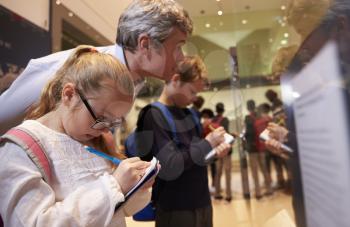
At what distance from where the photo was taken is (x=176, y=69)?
638 millimetres

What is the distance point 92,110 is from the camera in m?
0.51

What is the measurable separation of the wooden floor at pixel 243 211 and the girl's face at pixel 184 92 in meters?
0.20

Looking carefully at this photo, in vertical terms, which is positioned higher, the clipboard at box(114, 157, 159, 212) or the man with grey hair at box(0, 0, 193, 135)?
the man with grey hair at box(0, 0, 193, 135)

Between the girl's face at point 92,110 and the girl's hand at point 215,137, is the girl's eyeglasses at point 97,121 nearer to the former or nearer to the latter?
the girl's face at point 92,110

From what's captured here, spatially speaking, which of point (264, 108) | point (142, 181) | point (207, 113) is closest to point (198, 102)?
point (207, 113)

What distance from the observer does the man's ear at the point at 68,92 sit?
0.52 m

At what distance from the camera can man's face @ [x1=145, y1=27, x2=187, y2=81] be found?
1.99 ft

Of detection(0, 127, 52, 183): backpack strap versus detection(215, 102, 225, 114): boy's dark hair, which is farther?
detection(215, 102, 225, 114): boy's dark hair

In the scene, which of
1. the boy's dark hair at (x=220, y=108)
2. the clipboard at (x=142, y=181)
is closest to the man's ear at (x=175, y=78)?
the boy's dark hair at (x=220, y=108)

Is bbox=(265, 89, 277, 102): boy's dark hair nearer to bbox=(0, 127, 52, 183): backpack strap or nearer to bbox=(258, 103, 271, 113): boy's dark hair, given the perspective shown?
bbox=(258, 103, 271, 113): boy's dark hair

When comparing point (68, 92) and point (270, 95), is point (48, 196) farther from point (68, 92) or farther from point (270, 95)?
point (270, 95)

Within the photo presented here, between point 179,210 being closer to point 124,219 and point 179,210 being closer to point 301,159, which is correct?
point 124,219

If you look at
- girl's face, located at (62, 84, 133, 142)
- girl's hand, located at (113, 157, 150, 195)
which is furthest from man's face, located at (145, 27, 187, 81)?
girl's hand, located at (113, 157, 150, 195)

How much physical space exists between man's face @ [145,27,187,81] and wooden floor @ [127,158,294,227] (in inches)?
11.2
